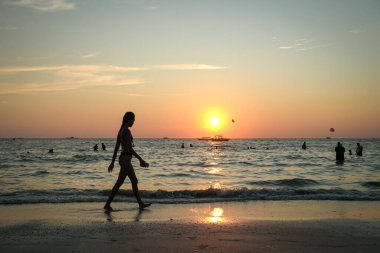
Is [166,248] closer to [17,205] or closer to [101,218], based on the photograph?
[101,218]

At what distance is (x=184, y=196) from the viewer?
42.0 feet

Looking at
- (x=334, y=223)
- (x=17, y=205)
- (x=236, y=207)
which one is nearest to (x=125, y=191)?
A: (x=17, y=205)

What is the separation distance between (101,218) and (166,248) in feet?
9.87

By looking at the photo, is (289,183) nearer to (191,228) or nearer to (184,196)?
(184,196)

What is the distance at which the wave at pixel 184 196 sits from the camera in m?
11.1

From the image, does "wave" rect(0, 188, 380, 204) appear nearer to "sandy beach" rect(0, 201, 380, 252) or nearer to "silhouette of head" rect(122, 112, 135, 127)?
"sandy beach" rect(0, 201, 380, 252)

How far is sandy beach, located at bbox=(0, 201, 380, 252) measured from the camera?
5.70m

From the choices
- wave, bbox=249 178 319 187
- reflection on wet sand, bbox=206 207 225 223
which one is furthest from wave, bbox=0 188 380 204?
wave, bbox=249 178 319 187

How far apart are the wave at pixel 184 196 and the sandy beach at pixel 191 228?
884mm

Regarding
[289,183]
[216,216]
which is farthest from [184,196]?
[289,183]

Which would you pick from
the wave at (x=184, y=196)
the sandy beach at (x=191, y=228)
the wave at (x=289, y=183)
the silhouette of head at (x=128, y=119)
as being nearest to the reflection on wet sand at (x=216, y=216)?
the sandy beach at (x=191, y=228)

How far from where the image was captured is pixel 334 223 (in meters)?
7.58

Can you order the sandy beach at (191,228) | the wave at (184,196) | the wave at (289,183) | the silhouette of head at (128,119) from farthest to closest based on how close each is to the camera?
the wave at (289,183), the wave at (184,196), the silhouette of head at (128,119), the sandy beach at (191,228)

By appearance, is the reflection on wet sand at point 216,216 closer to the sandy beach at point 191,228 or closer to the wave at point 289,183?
the sandy beach at point 191,228
